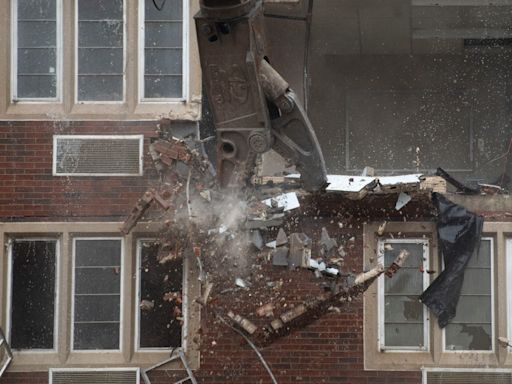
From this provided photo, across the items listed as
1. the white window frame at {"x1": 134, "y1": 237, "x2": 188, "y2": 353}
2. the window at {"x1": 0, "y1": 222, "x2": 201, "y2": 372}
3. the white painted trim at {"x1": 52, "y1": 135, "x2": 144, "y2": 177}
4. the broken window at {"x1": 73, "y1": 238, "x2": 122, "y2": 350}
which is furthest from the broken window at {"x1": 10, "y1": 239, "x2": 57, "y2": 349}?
the white window frame at {"x1": 134, "y1": 237, "x2": 188, "y2": 353}

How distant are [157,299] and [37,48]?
3.23m

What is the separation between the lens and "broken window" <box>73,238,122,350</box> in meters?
10.4

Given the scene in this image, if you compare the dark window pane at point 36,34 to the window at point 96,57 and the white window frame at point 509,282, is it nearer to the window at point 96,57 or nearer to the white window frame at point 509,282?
the window at point 96,57

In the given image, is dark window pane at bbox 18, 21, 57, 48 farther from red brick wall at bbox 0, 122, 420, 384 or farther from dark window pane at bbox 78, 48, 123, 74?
red brick wall at bbox 0, 122, 420, 384

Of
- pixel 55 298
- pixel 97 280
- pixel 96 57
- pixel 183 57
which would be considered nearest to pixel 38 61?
pixel 96 57

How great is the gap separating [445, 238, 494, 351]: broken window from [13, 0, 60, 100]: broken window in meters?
5.27

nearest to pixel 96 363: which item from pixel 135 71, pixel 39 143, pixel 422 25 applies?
pixel 39 143

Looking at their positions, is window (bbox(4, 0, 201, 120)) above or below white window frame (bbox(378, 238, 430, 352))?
above

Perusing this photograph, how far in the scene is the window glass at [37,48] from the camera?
10547 millimetres

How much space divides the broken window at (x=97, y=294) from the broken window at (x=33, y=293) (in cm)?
29

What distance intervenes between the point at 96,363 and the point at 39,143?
102 inches

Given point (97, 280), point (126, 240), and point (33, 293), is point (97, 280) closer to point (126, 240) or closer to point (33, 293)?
point (126, 240)

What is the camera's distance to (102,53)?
1056 centimetres

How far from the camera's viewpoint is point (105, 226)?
10.3 metres
